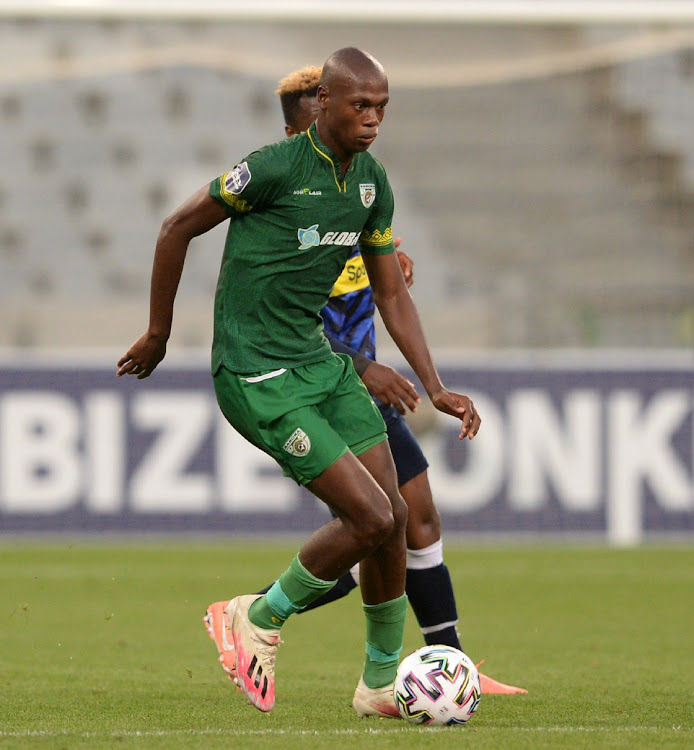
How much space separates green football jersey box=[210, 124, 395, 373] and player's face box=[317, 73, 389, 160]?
0.10 meters

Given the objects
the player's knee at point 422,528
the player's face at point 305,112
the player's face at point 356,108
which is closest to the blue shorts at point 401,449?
the player's knee at point 422,528

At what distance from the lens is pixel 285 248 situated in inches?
183

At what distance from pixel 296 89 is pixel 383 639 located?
197cm

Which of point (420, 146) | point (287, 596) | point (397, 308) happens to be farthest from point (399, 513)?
point (420, 146)

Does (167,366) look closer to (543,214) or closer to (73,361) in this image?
(73,361)

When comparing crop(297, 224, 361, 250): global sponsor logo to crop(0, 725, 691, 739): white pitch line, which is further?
crop(297, 224, 361, 250): global sponsor logo

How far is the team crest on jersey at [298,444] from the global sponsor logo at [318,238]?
54 cm

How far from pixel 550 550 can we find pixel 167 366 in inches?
123

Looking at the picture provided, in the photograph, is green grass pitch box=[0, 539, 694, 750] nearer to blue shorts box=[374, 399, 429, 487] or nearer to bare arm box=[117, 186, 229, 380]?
blue shorts box=[374, 399, 429, 487]

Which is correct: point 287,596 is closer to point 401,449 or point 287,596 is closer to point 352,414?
point 352,414

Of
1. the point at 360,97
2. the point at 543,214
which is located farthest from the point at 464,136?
the point at 360,97

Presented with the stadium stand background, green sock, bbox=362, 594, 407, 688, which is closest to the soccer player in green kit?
green sock, bbox=362, 594, 407, 688

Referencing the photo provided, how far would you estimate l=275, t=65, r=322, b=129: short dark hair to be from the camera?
18.4 ft

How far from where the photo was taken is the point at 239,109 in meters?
13.8
